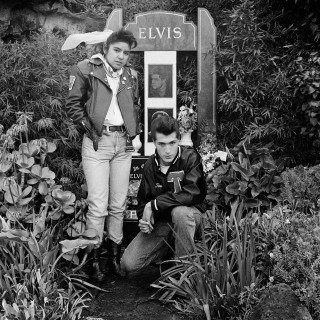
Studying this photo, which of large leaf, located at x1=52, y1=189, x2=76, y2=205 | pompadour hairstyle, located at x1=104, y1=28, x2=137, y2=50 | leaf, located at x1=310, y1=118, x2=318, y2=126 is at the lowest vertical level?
large leaf, located at x1=52, y1=189, x2=76, y2=205

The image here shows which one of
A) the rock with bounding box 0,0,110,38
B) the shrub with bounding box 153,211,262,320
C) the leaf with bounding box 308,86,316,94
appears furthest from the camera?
the rock with bounding box 0,0,110,38

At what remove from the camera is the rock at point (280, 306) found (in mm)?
3264

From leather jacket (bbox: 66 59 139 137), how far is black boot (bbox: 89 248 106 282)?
3.23 ft

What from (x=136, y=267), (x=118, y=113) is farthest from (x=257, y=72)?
(x=136, y=267)

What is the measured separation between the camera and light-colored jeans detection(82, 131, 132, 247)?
184 inches

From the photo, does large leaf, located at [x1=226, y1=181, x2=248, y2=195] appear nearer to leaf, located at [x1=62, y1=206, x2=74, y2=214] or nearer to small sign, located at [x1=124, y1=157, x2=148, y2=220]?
small sign, located at [x1=124, y1=157, x2=148, y2=220]

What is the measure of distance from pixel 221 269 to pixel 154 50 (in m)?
3.08

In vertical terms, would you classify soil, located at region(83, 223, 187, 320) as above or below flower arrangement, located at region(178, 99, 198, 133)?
below

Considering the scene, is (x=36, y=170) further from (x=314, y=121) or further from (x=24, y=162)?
(x=314, y=121)

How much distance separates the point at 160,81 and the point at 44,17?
1860mm

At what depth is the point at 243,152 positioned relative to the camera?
568 cm

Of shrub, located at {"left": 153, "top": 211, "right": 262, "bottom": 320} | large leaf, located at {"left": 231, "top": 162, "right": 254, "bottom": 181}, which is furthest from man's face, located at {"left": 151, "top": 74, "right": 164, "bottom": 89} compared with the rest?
shrub, located at {"left": 153, "top": 211, "right": 262, "bottom": 320}

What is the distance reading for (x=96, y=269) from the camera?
4730 mm

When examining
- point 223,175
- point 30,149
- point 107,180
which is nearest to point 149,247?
point 107,180
